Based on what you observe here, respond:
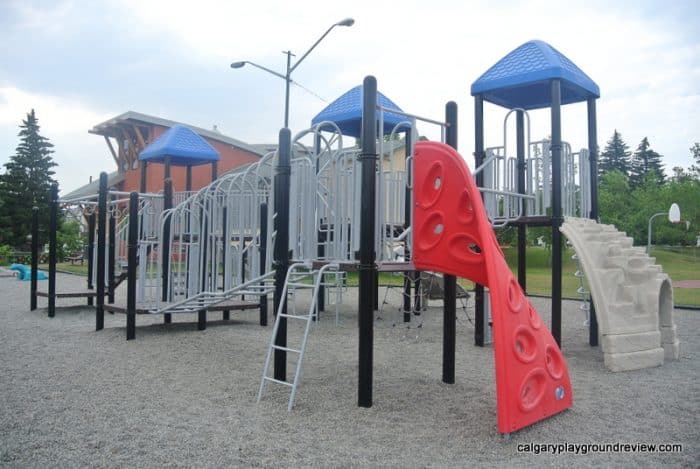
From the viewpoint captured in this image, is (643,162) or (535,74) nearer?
(535,74)

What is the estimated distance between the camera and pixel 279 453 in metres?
3.84

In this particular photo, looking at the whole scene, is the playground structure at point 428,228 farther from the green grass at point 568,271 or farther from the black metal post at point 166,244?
the green grass at point 568,271

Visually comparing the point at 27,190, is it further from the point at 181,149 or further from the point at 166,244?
the point at 166,244

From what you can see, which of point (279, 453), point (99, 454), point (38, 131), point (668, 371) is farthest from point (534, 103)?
point (38, 131)

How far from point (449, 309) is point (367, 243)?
57.7 inches

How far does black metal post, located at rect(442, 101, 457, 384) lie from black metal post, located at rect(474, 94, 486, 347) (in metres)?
1.97

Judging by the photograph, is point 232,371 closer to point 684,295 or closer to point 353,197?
point 353,197

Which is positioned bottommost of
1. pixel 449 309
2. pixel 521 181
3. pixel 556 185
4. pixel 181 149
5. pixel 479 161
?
pixel 449 309

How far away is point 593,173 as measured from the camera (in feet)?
29.3

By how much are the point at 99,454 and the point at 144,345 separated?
448cm

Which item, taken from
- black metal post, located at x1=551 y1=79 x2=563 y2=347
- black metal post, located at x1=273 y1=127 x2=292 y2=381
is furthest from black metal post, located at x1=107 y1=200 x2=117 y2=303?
black metal post, located at x1=551 y1=79 x2=563 y2=347

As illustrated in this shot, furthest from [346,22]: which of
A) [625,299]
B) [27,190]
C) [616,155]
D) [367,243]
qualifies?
[616,155]

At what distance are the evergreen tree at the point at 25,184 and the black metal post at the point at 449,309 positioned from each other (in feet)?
128

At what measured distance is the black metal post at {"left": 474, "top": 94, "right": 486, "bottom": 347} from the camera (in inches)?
319
